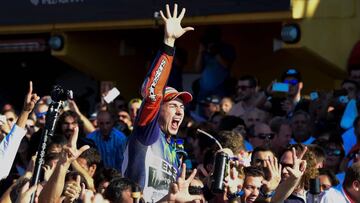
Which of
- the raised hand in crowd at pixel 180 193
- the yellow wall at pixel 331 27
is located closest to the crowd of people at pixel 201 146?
the raised hand in crowd at pixel 180 193

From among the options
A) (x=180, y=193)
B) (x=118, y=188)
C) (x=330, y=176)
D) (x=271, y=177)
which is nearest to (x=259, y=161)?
(x=330, y=176)

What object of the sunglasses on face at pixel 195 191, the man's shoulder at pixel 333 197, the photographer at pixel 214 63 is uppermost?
the photographer at pixel 214 63

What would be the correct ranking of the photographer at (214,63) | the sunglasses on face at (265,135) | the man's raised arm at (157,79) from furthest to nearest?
1. the photographer at (214,63)
2. the sunglasses on face at (265,135)
3. the man's raised arm at (157,79)

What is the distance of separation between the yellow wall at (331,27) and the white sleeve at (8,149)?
15.1ft

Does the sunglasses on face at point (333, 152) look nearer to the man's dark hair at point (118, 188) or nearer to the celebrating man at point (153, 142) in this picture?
the celebrating man at point (153, 142)

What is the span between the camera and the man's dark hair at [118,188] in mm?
7469

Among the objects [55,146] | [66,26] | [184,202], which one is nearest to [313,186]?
[184,202]

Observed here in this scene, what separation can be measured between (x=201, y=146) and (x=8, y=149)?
296cm

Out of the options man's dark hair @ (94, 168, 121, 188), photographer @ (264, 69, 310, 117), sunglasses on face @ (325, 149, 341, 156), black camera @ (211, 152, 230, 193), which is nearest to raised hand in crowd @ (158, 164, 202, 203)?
black camera @ (211, 152, 230, 193)

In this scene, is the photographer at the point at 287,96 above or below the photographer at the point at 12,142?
above

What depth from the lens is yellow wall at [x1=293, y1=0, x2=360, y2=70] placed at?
12.3 m

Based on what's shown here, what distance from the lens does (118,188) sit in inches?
294

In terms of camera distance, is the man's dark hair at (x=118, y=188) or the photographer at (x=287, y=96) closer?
the man's dark hair at (x=118, y=188)

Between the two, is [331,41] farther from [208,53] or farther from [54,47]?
[54,47]
